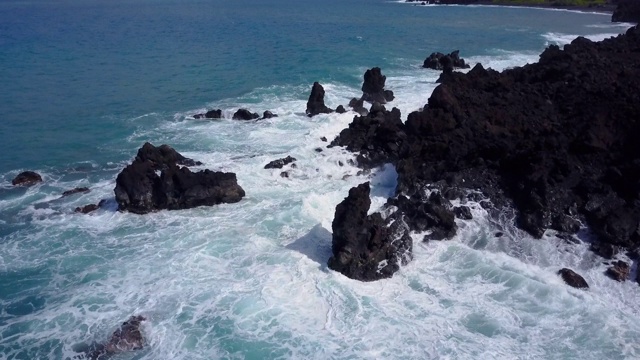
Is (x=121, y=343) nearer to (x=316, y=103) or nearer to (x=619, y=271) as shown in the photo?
(x=619, y=271)

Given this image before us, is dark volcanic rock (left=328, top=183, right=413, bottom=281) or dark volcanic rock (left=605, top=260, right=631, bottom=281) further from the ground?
dark volcanic rock (left=328, top=183, right=413, bottom=281)

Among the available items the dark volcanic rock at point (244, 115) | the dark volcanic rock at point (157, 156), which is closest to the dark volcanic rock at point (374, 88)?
the dark volcanic rock at point (244, 115)

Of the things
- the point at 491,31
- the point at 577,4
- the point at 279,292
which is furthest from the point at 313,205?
the point at 577,4

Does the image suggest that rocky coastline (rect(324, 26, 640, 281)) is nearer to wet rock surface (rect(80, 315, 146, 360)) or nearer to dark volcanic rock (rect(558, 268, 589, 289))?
dark volcanic rock (rect(558, 268, 589, 289))

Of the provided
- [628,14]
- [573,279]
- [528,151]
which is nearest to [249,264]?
[573,279]

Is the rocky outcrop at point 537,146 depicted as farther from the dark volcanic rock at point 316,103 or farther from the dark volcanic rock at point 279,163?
the dark volcanic rock at point 316,103

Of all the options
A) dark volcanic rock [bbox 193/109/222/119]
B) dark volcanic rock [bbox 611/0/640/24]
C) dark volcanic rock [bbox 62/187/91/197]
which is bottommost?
dark volcanic rock [bbox 62/187/91/197]

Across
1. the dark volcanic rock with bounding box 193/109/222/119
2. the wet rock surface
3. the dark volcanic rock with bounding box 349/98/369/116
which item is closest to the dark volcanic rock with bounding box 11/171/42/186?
the dark volcanic rock with bounding box 193/109/222/119
